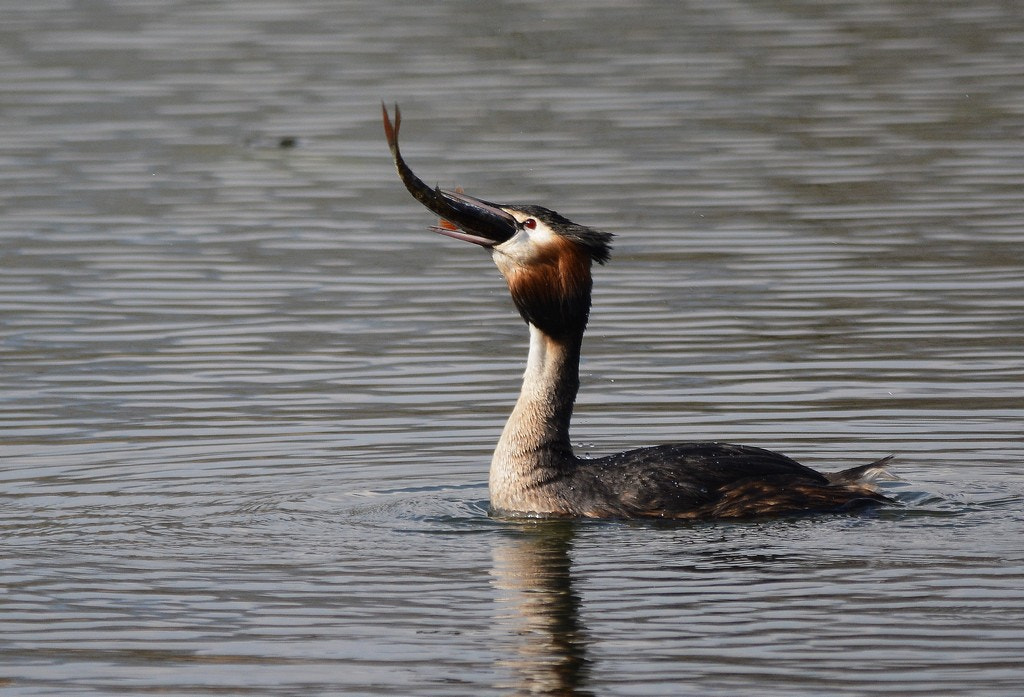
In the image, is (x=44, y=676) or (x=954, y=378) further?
(x=954, y=378)

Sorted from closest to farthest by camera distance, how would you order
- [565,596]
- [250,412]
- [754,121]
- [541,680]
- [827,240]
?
[541,680], [565,596], [250,412], [827,240], [754,121]

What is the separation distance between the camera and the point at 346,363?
47.1 ft

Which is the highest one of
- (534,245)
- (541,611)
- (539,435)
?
(534,245)

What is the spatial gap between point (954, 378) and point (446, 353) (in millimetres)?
3384

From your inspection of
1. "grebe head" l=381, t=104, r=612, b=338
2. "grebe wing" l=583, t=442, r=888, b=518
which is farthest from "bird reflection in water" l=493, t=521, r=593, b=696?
"grebe head" l=381, t=104, r=612, b=338

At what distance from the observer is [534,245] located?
415 inches

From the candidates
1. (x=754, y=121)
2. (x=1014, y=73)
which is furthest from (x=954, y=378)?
(x=1014, y=73)

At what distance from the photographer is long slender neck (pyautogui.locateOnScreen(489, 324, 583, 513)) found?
34.8 feet

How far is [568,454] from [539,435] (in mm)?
176

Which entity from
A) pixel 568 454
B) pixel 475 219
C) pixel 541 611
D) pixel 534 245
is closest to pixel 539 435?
pixel 568 454

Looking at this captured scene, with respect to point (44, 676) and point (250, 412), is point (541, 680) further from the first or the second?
point (250, 412)

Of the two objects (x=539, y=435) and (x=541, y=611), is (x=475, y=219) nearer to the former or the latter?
(x=539, y=435)

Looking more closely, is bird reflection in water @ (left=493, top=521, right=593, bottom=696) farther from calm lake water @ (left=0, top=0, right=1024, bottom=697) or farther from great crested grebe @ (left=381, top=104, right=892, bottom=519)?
great crested grebe @ (left=381, top=104, right=892, bottom=519)

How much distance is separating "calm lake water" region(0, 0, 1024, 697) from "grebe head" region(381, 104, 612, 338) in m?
1.15
